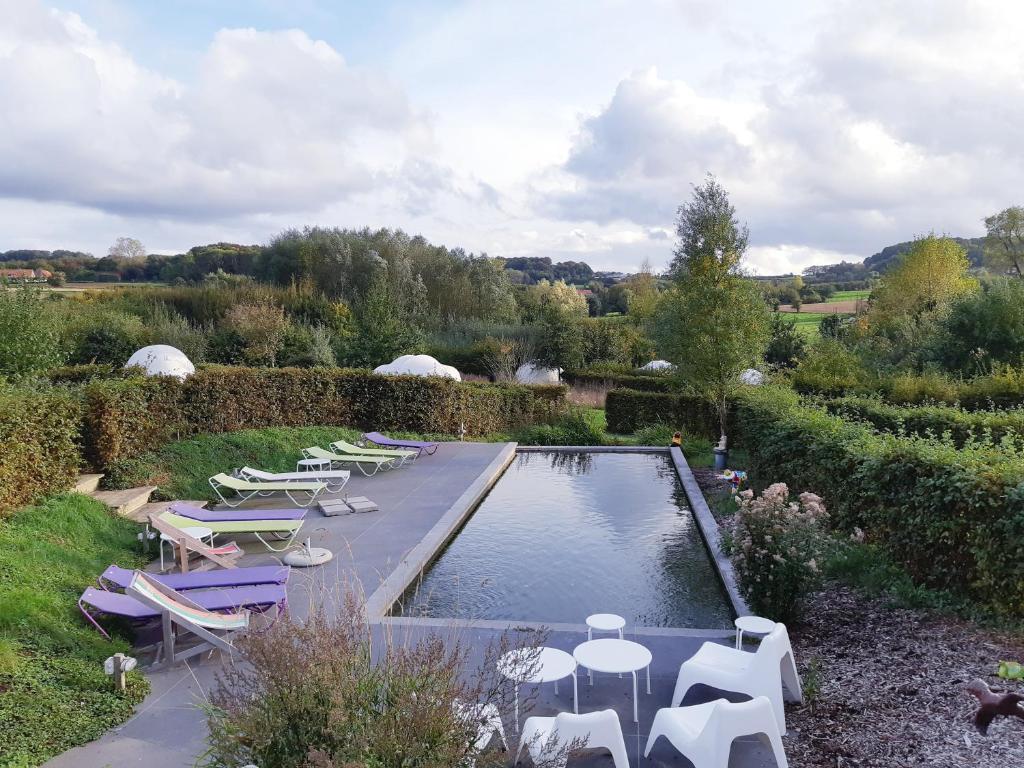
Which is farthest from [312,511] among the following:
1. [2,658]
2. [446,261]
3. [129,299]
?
[446,261]

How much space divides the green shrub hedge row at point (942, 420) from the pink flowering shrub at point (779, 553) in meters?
3.01

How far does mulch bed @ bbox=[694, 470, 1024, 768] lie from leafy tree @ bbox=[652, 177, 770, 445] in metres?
7.38

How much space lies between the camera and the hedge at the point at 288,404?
9.21m

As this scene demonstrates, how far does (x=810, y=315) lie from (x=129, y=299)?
3744 cm

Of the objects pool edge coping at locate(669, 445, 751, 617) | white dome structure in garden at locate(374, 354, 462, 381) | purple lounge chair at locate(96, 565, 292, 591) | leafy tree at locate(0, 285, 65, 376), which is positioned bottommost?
pool edge coping at locate(669, 445, 751, 617)

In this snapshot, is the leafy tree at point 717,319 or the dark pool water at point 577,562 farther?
the leafy tree at point 717,319

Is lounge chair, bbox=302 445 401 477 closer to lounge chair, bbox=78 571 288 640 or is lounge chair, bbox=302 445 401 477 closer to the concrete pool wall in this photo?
the concrete pool wall

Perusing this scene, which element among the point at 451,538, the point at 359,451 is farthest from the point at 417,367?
the point at 451,538

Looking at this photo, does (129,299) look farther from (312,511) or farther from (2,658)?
(2,658)

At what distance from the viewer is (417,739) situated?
7.91 feet

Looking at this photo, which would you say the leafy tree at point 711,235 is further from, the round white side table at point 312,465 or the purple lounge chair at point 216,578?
the purple lounge chair at point 216,578

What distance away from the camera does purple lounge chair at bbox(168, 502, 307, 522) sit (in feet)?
25.6

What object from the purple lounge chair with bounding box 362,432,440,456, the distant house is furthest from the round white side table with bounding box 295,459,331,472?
the distant house

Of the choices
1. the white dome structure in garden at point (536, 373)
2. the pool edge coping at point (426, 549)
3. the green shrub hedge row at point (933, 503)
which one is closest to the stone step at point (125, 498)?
the pool edge coping at point (426, 549)
